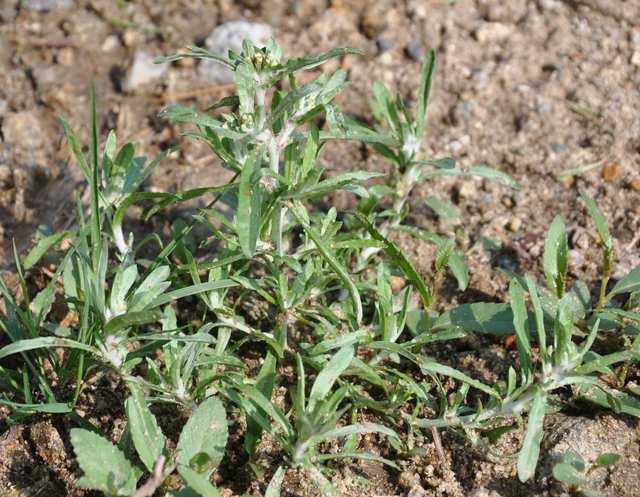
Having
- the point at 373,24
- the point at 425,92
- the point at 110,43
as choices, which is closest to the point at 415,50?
the point at 373,24

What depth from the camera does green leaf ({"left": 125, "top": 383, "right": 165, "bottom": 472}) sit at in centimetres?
214

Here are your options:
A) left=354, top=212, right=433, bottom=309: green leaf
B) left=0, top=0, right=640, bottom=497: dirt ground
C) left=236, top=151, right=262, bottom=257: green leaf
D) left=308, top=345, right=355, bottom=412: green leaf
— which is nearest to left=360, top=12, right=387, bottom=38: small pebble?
left=0, top=0, right=640, bottom=497: dirt ground

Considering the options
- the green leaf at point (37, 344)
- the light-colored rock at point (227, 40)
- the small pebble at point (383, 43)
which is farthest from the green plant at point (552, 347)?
the light-colored rock at point (227, 40)

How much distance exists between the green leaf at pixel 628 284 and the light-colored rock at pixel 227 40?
2.12 metres

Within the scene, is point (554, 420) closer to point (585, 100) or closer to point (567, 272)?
point (567, 272)

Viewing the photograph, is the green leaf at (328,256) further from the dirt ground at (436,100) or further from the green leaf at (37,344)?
the green leaf at (37,344)

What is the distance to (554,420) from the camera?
2459 millimetres

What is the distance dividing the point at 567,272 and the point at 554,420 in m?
0.69

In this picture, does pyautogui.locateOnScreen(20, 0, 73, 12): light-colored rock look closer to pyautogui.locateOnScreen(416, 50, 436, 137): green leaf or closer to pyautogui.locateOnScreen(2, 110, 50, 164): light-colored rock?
pyautogui.locateOnScreen(2, 110, 50, 164): light-colored rock

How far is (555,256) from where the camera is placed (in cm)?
268

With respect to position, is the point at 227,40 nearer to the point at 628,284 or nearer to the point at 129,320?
the point at 129,320

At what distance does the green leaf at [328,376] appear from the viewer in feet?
7.17

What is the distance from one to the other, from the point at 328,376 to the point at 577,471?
77 cm

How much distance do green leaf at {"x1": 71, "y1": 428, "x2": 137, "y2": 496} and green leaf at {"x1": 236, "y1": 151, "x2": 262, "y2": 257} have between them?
0.65m
